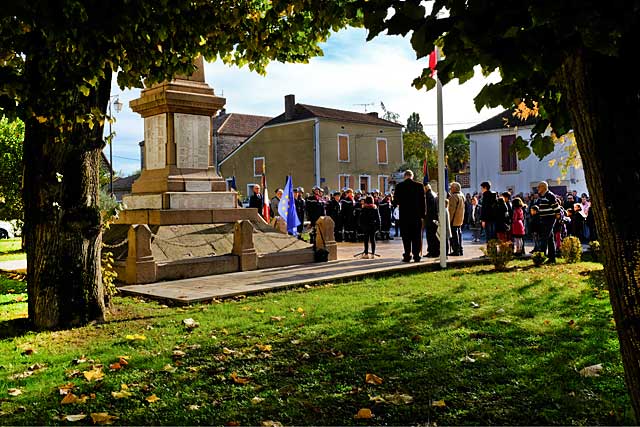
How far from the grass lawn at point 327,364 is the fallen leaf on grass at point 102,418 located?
13 millimetres

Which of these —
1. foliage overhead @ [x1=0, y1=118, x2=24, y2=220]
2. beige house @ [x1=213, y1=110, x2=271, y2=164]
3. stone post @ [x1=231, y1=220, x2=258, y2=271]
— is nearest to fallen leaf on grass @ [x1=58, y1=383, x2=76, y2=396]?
stone post @ [x1=231, y1=220, x2=258, y2=271]

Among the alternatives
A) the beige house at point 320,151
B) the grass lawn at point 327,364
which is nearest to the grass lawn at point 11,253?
the grass lawn at point 327,364

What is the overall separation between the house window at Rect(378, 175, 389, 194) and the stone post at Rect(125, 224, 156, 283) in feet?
132

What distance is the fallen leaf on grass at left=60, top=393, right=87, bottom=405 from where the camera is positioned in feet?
14.3

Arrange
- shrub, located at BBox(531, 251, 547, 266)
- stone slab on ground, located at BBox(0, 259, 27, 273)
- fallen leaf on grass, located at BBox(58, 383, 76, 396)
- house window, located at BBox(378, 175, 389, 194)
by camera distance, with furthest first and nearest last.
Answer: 1. house window, located at BBox(378, 175, 389, 194)
2. stone slab on ground, located at BBox(0, 259, 27, 273)
3. shrub, located at BBox(531, 251, 547, 266)
4. fallen leaf on grass, located at BBox(58, 383, 76, 396)

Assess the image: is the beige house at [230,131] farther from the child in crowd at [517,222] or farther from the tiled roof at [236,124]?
the child in crowd at [517,222]

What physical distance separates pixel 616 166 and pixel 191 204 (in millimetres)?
11077

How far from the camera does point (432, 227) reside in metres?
14.8

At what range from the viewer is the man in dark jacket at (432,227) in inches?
580

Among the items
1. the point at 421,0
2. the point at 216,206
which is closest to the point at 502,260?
the point at 216,206

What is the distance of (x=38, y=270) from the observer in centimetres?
691

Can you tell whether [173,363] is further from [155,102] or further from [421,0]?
[155,102]

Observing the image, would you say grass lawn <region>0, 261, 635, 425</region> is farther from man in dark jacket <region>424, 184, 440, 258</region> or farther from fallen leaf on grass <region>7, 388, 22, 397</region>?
man in dark jacket <region>424, 184, 440, 258</region>

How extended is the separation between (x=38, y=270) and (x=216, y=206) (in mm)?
6669
